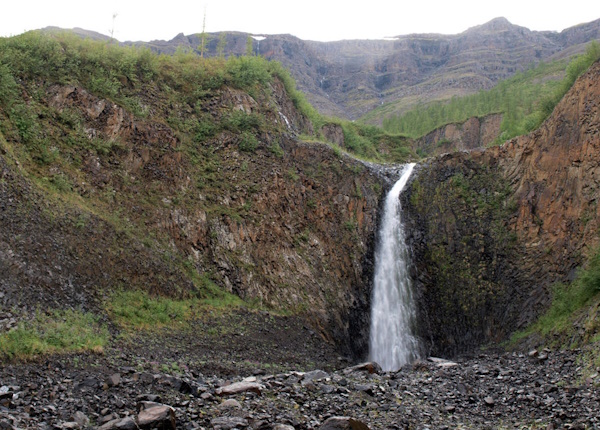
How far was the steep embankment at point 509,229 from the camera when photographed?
77.7ft

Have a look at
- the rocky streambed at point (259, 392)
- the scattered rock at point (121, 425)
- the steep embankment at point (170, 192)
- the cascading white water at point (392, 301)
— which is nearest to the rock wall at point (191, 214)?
the steep embankment at point (170, 192)

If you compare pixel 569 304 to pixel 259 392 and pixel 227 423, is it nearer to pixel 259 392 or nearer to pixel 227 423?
pixel 259 392

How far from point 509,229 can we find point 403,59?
493ft

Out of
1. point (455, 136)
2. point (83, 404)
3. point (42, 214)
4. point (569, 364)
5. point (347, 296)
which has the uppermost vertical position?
point (455, 136)

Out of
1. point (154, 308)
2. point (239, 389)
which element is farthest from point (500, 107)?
point (239, 389)

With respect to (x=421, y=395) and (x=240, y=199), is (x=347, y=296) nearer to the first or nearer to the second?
(x=240, y=199)

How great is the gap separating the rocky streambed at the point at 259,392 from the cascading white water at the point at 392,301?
19.9 feet

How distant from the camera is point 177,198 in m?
21.9

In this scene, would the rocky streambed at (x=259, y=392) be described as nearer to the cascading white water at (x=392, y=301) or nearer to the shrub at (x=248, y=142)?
the cascading white water at (x=392, y=301)

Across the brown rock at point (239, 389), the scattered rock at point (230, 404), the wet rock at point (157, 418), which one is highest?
the wet rock at point (157, 418)

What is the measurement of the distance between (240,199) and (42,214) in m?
10.1

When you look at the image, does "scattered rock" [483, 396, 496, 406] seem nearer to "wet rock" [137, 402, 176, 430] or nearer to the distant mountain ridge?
"wet rock" [137, 402, 176, 430]

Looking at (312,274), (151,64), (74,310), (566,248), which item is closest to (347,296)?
(312,274)

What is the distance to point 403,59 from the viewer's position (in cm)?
16462
